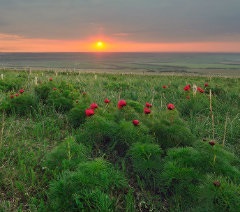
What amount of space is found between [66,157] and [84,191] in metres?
0.85

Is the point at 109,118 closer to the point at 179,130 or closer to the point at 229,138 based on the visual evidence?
the point at 179,130

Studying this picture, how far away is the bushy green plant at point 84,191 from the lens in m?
3.05

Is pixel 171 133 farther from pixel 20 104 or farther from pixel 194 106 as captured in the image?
pixel 20 104

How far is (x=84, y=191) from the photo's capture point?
3098 mm

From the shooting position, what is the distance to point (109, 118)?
4.68 m

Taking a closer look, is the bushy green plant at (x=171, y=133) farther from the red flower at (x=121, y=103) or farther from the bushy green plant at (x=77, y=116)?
the bushy green plant at (x=77, y=116)

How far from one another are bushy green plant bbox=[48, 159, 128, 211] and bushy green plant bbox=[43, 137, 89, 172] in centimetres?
32

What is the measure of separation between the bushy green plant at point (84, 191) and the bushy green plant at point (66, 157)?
1.04 ft

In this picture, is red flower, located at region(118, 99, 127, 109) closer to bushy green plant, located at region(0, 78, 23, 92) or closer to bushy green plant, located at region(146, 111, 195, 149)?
bushy green plant, located at region(146, 111, 195, 149)

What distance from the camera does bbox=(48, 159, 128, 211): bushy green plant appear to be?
120 inches

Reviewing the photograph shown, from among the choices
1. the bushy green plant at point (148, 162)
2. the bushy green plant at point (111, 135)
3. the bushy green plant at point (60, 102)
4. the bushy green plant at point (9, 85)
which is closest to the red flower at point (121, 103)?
the bushy green plant at point (111, 135)

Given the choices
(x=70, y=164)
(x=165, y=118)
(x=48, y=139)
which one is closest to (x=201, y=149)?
(x=165, y=118)

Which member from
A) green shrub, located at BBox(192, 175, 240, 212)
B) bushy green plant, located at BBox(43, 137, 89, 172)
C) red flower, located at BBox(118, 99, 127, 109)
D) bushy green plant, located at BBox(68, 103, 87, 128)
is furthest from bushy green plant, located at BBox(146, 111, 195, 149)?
bushy green plant, located at BBox(68, 103, 87, 128)

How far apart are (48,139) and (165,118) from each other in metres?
2.16
